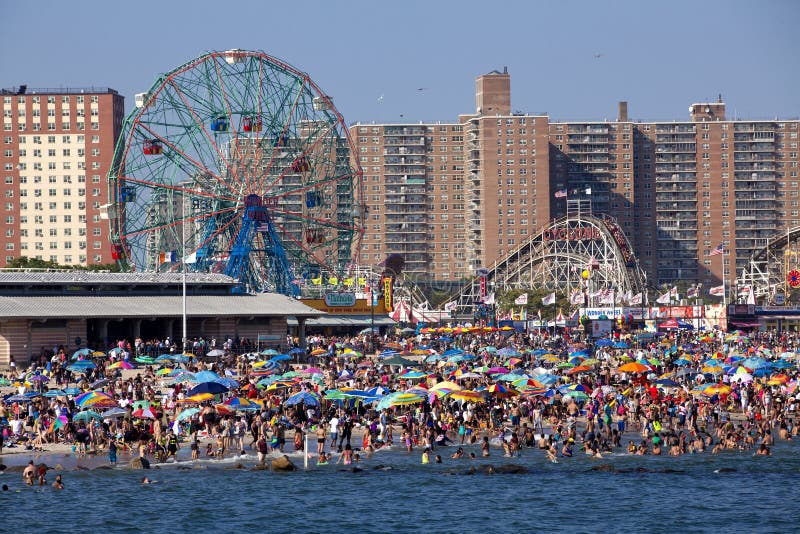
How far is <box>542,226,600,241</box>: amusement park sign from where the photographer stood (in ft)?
539

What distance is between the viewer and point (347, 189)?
352 feet

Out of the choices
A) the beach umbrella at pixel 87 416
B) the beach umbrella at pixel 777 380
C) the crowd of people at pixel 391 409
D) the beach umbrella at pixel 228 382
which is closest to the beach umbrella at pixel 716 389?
the crowd of people at pixel 391 409

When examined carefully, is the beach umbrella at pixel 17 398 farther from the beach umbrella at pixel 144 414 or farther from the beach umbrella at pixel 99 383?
the beach umbrella at pixel 99 383

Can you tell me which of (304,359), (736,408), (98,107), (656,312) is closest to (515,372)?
(736,408)

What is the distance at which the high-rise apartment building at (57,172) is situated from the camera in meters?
164

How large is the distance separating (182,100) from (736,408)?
52.2 m

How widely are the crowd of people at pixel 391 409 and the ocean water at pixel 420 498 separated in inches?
67.2

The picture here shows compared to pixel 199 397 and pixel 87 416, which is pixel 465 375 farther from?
pixel 87 416

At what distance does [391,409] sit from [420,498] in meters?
14.1

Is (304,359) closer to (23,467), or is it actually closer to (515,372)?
(515,372)

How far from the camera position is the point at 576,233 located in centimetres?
16538

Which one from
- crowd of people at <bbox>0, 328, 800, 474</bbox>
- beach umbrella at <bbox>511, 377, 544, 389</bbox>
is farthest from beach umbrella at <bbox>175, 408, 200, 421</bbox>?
beach umbrella at <bbox>511, 377, 544, 389</bbox>

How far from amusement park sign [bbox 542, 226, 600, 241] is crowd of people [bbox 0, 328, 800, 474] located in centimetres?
9040

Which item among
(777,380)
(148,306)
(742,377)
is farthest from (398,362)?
(148,306)
